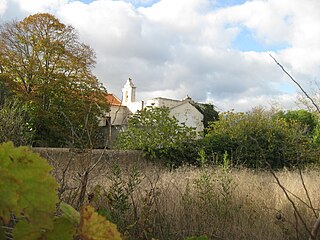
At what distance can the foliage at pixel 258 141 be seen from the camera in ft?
45.8

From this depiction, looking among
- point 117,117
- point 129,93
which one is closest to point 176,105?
point 129,93

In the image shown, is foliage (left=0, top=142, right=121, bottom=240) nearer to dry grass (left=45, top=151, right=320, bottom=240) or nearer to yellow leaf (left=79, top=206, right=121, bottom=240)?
yellow leaf (left=79, top=206, right=121, bottom=240)

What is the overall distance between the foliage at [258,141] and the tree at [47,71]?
Result: 39.6 ft

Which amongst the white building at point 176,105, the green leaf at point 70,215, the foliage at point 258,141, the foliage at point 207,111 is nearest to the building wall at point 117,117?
the green leaf at point 70,215

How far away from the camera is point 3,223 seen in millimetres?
559

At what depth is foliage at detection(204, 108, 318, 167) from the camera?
45.8ft

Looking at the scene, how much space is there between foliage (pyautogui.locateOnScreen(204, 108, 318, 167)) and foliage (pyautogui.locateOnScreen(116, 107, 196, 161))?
103cm

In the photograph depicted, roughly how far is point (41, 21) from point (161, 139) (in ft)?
58.8

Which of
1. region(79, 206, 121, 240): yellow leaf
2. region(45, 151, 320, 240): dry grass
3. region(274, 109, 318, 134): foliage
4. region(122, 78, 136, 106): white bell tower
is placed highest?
region(122, 78, 136, 106): white bell tower

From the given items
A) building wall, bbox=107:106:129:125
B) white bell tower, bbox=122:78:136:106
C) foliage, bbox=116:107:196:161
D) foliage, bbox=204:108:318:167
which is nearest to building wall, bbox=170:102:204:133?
white bell tower, bbox=122:78:136:106

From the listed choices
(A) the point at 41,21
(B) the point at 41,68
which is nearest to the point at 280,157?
(B) the point at 41,68

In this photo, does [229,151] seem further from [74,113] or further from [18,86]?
[18,86]

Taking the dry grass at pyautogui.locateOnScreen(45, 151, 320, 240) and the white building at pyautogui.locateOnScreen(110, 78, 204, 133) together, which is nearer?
the dry grass at pyautogui.locateOnScreen(45, 151, 320, 240)

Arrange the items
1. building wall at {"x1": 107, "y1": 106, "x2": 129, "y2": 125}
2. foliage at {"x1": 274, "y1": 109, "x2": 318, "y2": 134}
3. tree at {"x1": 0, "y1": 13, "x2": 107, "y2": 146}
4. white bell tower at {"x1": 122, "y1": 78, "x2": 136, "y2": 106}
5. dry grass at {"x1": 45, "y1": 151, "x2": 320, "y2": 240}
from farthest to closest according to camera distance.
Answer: white bell tower at {"x1": 122, "y1": 78, "x2": 136, "y2": 106}, foliage at {"x1": 274, "y1": 109, "x2": 318, "y2": 134}, tree at {"x1": 0, "y1": 13, "x2": 107, "y2": 146}, dry grass at {"x1": 45, "y1": 151, "x2": 320, "y2": 240}, building wall at {"x1": 107, "y1": 106, "x2": 129, "y2": 125}
